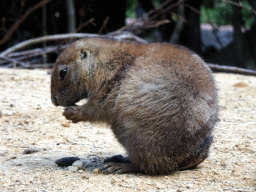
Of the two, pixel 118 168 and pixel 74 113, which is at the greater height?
pixel 74 113

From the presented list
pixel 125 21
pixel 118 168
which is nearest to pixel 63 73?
pixel 118 168

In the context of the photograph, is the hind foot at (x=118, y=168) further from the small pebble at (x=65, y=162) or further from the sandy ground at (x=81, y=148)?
the small pebble at (x=65, y=162)

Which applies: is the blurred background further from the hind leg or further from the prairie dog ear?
the hind leg

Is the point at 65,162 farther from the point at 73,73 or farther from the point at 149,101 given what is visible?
the point at 149,101

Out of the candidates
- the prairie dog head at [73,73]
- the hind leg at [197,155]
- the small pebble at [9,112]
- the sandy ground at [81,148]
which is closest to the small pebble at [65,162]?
the sandy ground at [81,148]

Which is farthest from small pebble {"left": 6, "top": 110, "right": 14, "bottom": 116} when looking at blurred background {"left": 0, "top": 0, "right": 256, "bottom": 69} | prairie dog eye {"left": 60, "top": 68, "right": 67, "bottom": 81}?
blurred background {"left": 0, "top": 0, "right": 256, "bottom": 69}
